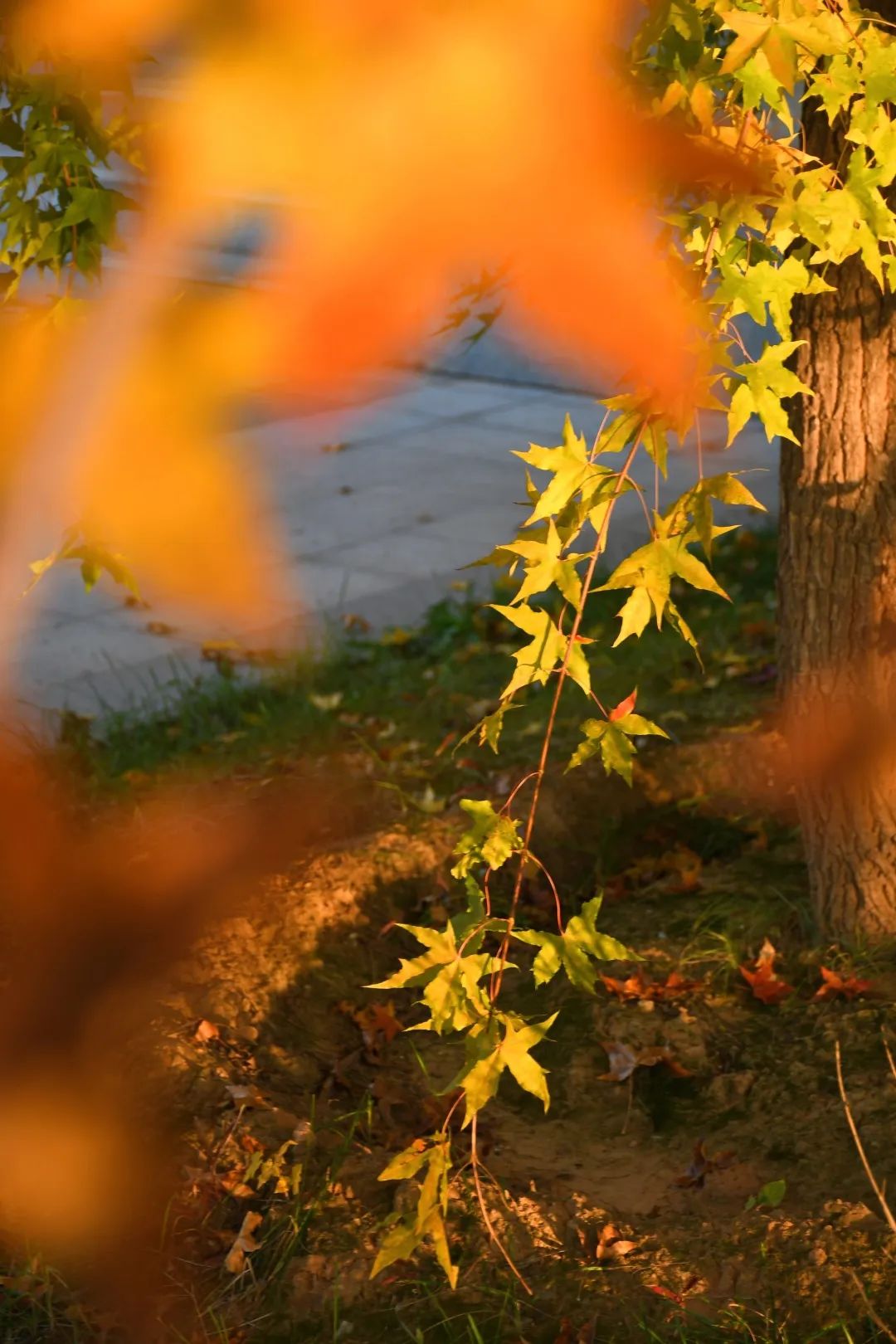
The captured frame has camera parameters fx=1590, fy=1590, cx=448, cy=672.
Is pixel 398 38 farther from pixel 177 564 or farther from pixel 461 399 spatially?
pixel 461 399

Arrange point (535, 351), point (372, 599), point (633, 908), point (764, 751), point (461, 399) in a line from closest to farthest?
point (535, 351)
point (633, 908)
point (764, 751)
point (372, 599)
point (461, 399)

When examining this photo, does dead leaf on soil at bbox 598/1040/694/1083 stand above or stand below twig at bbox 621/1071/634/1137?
above

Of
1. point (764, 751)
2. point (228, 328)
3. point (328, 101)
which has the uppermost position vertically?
point (328, 101)

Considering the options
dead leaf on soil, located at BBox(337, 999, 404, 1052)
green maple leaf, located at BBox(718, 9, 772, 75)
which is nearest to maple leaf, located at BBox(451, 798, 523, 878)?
green maple leaf, located at BBox(718, 9, 772, 75)

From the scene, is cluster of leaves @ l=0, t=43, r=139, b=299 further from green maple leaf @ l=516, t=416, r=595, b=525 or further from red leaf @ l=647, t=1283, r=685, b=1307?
red leaf @ l=647, t=1283, r=685, b=1307

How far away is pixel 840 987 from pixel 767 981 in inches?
6.7

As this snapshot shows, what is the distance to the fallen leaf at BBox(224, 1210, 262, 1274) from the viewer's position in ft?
8.46

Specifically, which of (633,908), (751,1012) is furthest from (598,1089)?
(633,908)

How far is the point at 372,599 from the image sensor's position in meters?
6.91

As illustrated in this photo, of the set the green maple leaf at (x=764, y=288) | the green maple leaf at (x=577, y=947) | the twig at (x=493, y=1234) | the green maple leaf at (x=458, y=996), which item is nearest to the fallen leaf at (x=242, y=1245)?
the twig at (x=493, y=1234)

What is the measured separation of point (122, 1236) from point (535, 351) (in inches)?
88.7

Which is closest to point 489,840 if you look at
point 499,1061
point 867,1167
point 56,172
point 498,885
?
point 499,1061

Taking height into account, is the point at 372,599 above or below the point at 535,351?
below

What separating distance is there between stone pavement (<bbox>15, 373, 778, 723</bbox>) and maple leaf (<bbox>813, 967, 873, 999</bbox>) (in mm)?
2169
